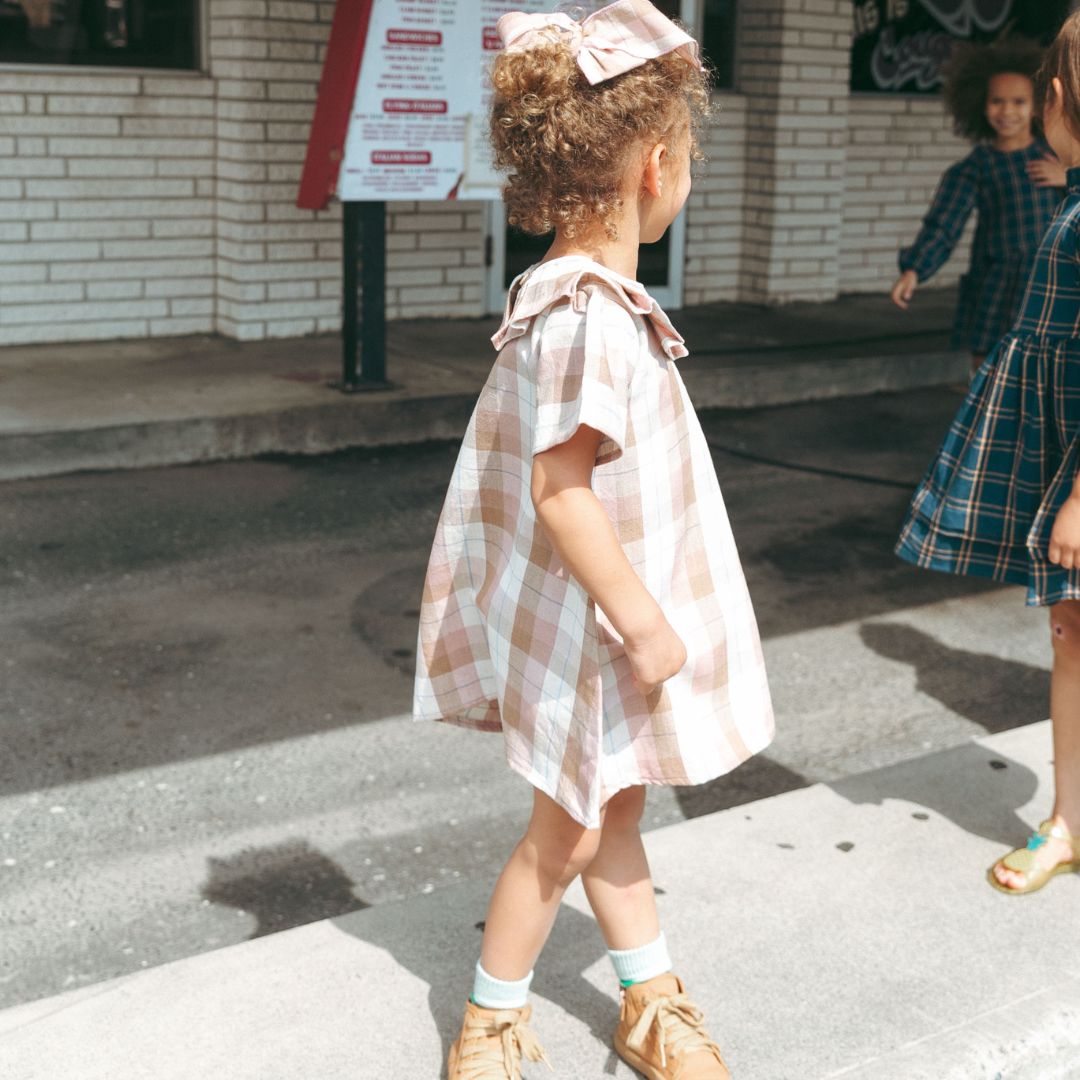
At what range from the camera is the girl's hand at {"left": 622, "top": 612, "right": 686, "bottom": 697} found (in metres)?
2.14

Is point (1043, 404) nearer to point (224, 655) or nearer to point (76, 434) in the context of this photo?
point (224, 655)

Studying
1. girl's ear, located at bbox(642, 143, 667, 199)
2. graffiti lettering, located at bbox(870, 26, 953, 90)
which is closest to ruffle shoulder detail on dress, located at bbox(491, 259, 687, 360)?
girl's ear, located at bbox(642, 143, 667, 199)

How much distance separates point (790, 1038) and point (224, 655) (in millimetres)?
2530

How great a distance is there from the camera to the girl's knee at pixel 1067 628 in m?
3.18

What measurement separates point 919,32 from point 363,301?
245 inches

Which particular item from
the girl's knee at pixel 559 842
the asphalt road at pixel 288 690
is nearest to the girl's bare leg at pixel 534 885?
the girl's knee at pixel 559 842

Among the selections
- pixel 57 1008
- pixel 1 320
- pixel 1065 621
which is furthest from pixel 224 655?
pixel 1 320

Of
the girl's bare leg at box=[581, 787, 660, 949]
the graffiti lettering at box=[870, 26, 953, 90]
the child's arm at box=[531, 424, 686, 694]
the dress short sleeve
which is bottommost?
the girl's bare leg at box=[581, 787, 660, 949]

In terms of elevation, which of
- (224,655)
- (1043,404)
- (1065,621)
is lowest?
(224,655)

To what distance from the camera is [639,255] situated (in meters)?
9.57

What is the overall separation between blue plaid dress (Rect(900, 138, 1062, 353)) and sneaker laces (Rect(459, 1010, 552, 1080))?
4.95m

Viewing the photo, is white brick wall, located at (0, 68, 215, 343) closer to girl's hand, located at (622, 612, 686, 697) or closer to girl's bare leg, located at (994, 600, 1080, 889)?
girl's bare leg, located at (994, 600, 1080, 889)

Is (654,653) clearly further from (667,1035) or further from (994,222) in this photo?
(994,222)

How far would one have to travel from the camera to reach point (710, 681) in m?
2.36
